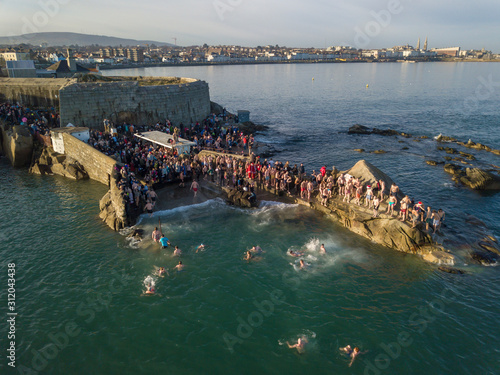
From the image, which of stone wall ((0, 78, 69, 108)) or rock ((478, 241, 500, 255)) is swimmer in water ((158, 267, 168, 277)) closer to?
rock ((478, 241, 500, 255))

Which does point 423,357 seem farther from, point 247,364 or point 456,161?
point 456,161

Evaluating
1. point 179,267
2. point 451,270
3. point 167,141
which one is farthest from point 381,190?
point 167,141

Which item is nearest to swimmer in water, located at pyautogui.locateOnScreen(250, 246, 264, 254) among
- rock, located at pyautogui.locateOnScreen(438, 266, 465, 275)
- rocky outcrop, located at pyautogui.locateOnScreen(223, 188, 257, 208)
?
rocky outcrop, located at pyautogui.locateOnScreen(223, 188, 257, 208)

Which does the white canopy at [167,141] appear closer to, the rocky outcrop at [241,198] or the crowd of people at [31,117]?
the rocky outcrop at [241,198]

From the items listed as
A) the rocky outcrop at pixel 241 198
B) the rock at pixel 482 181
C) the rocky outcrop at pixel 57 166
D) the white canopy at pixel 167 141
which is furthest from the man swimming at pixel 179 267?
the rock at pixel 482 181

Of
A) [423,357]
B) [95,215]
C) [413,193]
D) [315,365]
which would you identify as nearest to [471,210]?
[413,193]

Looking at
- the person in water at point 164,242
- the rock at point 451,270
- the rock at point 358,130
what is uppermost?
the rock at point 358,130

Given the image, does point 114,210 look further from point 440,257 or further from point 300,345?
point 440,257
